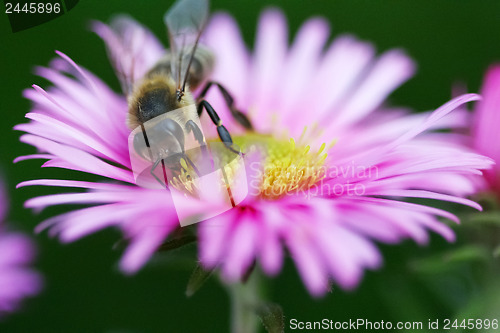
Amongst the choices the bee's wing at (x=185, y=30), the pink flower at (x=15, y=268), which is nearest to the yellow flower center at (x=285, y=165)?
the bee's wing at (x=185, y=30)

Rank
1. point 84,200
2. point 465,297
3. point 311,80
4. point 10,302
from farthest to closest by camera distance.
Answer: point 311,80, point 10,302, point 465,297, point 84,200

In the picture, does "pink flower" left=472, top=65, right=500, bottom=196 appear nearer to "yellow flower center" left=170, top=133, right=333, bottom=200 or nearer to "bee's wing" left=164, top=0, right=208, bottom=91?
"yellow flower center" left=170, top=133, right=333, bottom=200

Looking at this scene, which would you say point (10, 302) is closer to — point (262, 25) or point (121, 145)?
point (121, 145)

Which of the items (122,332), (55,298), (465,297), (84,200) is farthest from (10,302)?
(465,297)

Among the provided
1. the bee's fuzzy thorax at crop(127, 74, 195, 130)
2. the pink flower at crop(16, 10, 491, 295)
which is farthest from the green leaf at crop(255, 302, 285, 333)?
the bee's fuzzy thorax at crop(127, 74, 195, 130)

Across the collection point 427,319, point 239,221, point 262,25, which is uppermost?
point 262,25

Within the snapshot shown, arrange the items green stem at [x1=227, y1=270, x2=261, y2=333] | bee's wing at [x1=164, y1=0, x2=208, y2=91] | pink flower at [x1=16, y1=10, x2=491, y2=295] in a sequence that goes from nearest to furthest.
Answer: pink flower at [x1=16, y1=10, x2=491, y2=295], green stem at [x1=227, y1=270, x2=261, y2=333], bee's wing at [x1=164, y1=0, x2=208, y2=91]
